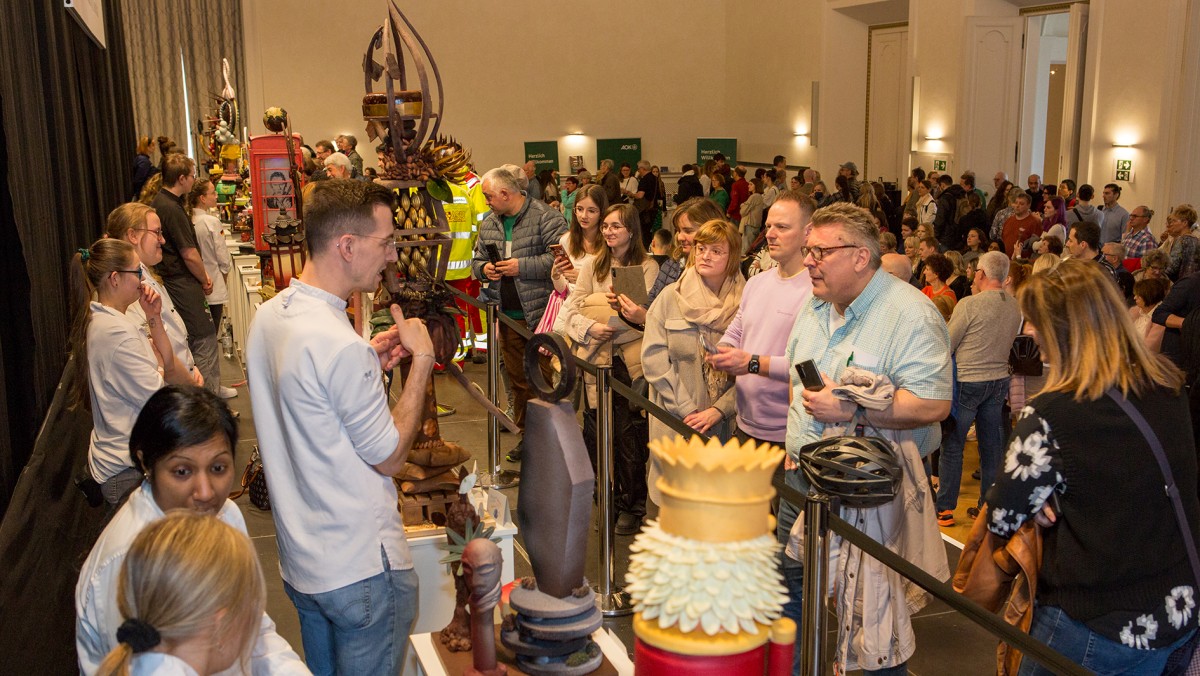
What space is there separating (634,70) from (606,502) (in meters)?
20.9

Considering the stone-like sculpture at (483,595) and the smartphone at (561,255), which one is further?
the smartphone at (561,255)

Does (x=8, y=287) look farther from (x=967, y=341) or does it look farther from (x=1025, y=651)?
(x=967, y=341)

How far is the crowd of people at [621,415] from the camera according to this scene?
2213 mm

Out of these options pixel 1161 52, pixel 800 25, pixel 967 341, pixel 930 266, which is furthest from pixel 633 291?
pixel 800 25

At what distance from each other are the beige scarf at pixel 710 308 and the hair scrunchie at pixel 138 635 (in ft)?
10.2

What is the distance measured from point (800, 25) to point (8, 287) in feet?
61.8

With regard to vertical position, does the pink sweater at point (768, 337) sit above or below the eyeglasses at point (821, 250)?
below

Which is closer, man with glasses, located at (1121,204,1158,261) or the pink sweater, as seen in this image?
the pink sweater

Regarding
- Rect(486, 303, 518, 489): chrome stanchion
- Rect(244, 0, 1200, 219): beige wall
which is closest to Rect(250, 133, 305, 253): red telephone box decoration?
Rect(486, 303, 518, 489): chrome stanchion

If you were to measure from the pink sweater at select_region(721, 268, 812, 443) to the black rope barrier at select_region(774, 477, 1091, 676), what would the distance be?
1223mm

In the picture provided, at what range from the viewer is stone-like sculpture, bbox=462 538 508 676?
2.37 meters

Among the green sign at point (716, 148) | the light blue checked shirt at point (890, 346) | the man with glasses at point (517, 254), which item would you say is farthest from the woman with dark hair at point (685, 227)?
the green sign at point (716, 148)

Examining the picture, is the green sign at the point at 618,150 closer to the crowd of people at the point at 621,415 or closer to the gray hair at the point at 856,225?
the crowd of people at the point at 621,415

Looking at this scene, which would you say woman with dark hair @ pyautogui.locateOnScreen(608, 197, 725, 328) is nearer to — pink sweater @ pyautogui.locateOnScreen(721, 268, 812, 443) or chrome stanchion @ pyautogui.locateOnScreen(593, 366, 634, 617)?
chrome stanchion @ pyautogui.locateOnScreen(593, 366, 634, 617)
